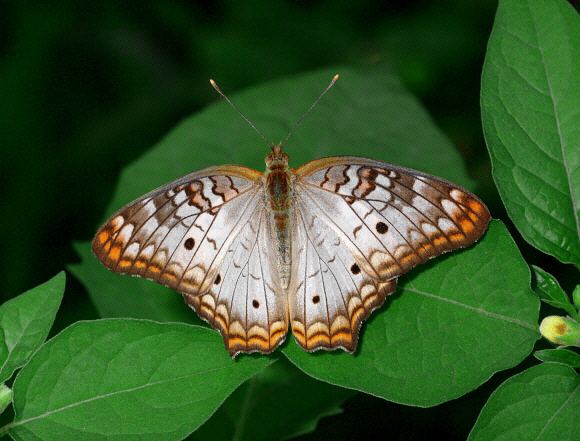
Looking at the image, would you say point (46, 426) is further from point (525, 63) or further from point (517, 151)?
point (525, 63)

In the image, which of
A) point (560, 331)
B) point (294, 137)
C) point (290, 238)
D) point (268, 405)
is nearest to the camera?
point (560, 331)

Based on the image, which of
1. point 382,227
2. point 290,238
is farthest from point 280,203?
point 382,227

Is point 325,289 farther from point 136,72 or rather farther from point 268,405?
point 136,72

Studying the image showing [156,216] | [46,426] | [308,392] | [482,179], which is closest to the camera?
[46,426]

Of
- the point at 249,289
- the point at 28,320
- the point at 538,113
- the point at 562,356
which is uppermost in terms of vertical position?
the point at 538,113

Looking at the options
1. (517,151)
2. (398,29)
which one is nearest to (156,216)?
(517,151)

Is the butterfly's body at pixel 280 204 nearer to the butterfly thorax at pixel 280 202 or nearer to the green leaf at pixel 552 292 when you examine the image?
the butterfly thorax at pixel 280 202

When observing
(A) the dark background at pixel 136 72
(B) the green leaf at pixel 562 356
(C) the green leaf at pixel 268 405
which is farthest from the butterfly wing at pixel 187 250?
(A) the dark background at pixel 136 72
